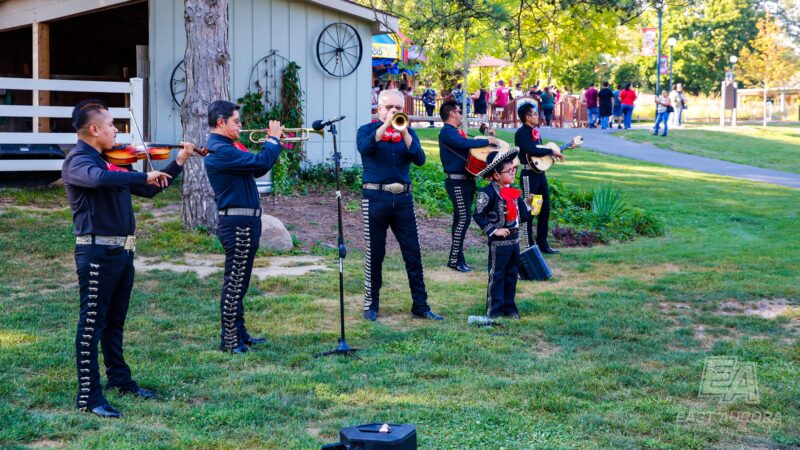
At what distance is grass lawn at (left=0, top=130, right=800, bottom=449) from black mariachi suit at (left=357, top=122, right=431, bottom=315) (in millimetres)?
432

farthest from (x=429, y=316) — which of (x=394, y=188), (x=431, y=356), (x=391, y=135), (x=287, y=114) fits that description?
(x=287, y=114)

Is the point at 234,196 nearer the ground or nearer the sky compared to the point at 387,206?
nearer the sky

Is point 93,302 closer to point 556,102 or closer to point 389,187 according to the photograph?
point 389,187

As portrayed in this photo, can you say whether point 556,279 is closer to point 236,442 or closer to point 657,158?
point 236,442

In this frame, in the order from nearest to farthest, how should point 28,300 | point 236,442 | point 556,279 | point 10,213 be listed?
point 236,442 → point 28,300 → point 556,279 → point 10,213

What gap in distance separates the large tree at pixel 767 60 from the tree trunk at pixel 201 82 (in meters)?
44.5

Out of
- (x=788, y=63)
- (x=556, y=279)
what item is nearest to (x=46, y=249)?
(x=556, y=279)

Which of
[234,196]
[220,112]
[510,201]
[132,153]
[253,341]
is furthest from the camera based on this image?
[510,201]

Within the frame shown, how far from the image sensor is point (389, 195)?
801 centimetres

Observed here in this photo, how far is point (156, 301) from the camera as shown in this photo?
872cm

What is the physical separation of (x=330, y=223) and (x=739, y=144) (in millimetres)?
20406

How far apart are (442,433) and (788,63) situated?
54700 millimetres

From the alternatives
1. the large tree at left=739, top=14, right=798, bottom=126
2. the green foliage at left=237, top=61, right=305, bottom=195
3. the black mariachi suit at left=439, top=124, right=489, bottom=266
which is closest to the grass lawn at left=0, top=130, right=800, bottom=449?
the black mariachi suit at left=439, top=124, right=489, bottom=266

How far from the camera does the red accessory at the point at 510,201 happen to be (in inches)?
325
